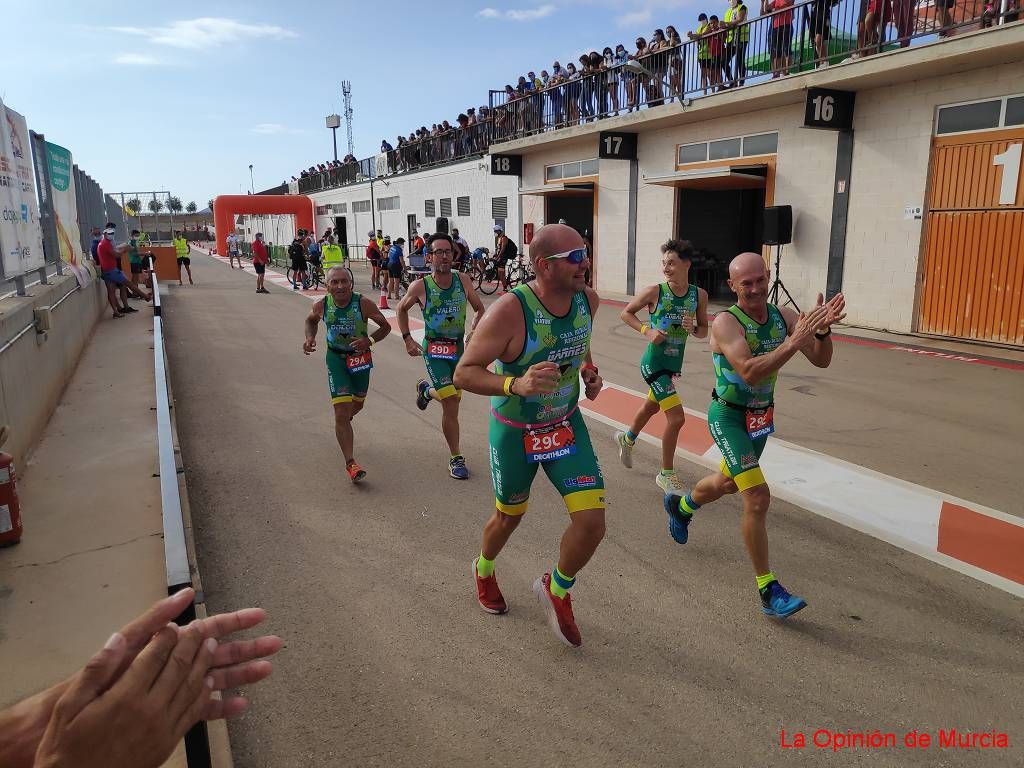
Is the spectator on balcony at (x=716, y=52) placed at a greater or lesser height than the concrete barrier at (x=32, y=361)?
greater

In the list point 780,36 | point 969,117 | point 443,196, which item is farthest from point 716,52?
point 443,196

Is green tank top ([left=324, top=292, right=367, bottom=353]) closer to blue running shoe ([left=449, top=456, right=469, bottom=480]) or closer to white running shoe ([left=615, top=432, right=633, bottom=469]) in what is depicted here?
blue running shoe ([left=449, top=456, right=469, bottom=480])

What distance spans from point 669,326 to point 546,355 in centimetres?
257

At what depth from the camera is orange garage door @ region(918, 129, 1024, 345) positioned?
11648 millimetres

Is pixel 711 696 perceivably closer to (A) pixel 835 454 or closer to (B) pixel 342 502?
(B) pixel 342 502

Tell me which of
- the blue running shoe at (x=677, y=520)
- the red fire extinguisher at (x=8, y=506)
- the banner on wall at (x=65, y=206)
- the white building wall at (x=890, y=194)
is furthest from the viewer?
the white building wall at (x=890, y=194)

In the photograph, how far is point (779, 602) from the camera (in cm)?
389

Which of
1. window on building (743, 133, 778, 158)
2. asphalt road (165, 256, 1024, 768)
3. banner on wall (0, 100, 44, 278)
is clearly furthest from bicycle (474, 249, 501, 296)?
asphalt road (165, 256, 1024, 768)

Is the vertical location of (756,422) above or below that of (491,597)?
above

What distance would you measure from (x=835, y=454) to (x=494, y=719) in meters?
4.79

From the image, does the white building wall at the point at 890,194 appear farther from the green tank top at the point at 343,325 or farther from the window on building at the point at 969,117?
the green tank top at the point at 343,325

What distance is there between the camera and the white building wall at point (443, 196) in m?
28.2

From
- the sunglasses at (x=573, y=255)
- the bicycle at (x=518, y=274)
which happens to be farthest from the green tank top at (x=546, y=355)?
the bicycle at (x=518, y=274)

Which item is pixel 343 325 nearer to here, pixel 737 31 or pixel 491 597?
pixel 491 597
